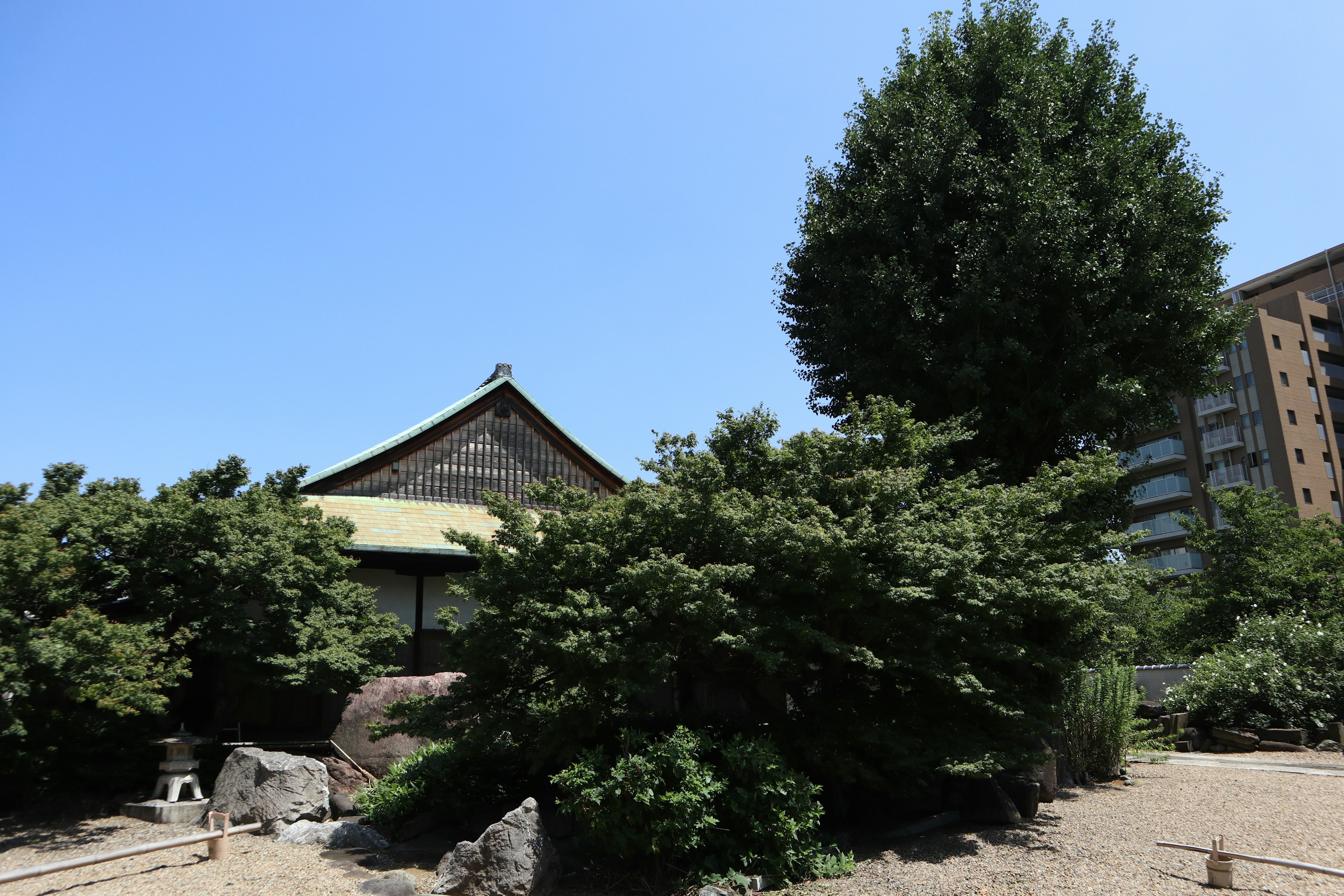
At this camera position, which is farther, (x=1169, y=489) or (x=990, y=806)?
(x=1169, y=489)

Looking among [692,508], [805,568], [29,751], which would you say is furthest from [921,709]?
[29,751]

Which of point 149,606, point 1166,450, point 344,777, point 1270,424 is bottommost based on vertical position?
point 344,777

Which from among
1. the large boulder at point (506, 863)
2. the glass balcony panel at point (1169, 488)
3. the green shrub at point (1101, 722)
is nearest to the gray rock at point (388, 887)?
the large boulder at point (506, 863)

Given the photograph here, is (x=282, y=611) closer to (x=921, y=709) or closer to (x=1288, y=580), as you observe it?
(x=921, y=709)

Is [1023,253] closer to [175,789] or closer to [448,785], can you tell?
[448,785]

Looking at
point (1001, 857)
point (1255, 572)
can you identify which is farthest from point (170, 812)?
point (1255, 572)

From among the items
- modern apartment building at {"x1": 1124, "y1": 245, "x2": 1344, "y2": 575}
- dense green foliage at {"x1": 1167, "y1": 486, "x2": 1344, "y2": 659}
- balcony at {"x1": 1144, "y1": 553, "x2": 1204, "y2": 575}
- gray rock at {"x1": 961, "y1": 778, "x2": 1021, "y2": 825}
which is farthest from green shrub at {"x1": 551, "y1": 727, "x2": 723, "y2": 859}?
balcony at {"x1": 1144, "y1": 553, "x2": 1204, "y2": 575}

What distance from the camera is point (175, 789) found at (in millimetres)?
11320

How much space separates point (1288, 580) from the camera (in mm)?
23859

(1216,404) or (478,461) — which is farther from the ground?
(1216,404)

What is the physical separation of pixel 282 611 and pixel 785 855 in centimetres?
804

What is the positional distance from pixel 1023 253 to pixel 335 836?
13.1 m

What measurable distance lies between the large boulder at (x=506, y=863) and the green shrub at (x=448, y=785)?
77.1 inches

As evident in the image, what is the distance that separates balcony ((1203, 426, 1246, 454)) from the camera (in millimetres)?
47562
